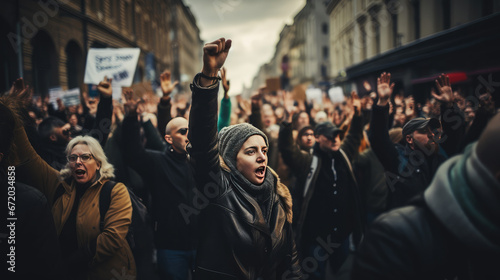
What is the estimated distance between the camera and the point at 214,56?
184 cm

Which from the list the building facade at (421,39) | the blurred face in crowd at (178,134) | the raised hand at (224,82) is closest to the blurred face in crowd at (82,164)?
the blurred face in crowd at (178,134)

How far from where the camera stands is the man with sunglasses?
330 centimetres

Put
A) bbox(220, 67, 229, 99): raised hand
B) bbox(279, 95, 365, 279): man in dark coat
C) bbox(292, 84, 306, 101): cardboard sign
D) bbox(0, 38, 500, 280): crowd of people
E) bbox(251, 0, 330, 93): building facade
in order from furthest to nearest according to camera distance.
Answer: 1. bbox(251, 0, 330, 93): building facade
2. bbox(292, 84, 306, 101): cardboard sign
3. bbox(279, 95, 365, 279): man in dark coat
4. bbox(220, 67, 229, 99): raised hand
5. bbox(0, 38, 500, 280): crowd of people

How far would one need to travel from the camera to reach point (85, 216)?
2688 millimetres

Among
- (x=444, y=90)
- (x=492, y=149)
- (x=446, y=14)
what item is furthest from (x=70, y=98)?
(x=446, y=14)

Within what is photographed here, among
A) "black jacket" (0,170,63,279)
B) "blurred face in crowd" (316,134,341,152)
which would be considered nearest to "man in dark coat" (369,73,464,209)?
"blurred face in crowd" (316,134,341,152)

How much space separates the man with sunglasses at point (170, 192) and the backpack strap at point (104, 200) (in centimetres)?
48

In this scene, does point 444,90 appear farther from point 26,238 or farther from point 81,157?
point 26,238

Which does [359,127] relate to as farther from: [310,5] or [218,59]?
[310,5]

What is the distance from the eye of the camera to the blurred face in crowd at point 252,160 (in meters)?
2.17

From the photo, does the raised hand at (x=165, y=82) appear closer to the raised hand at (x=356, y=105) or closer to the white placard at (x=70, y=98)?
the raised hand at (x=356, y=105)

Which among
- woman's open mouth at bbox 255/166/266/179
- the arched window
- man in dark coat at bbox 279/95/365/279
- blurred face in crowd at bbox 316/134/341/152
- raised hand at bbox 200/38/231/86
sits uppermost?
the arched window

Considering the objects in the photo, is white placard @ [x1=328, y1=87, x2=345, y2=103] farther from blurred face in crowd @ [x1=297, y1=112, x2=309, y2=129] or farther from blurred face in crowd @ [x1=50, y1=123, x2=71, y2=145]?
blurred face in crowd @ [x1=50, y1=123, x2=71, y2=145]

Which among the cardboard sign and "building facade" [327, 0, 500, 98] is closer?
the cardboard sign
